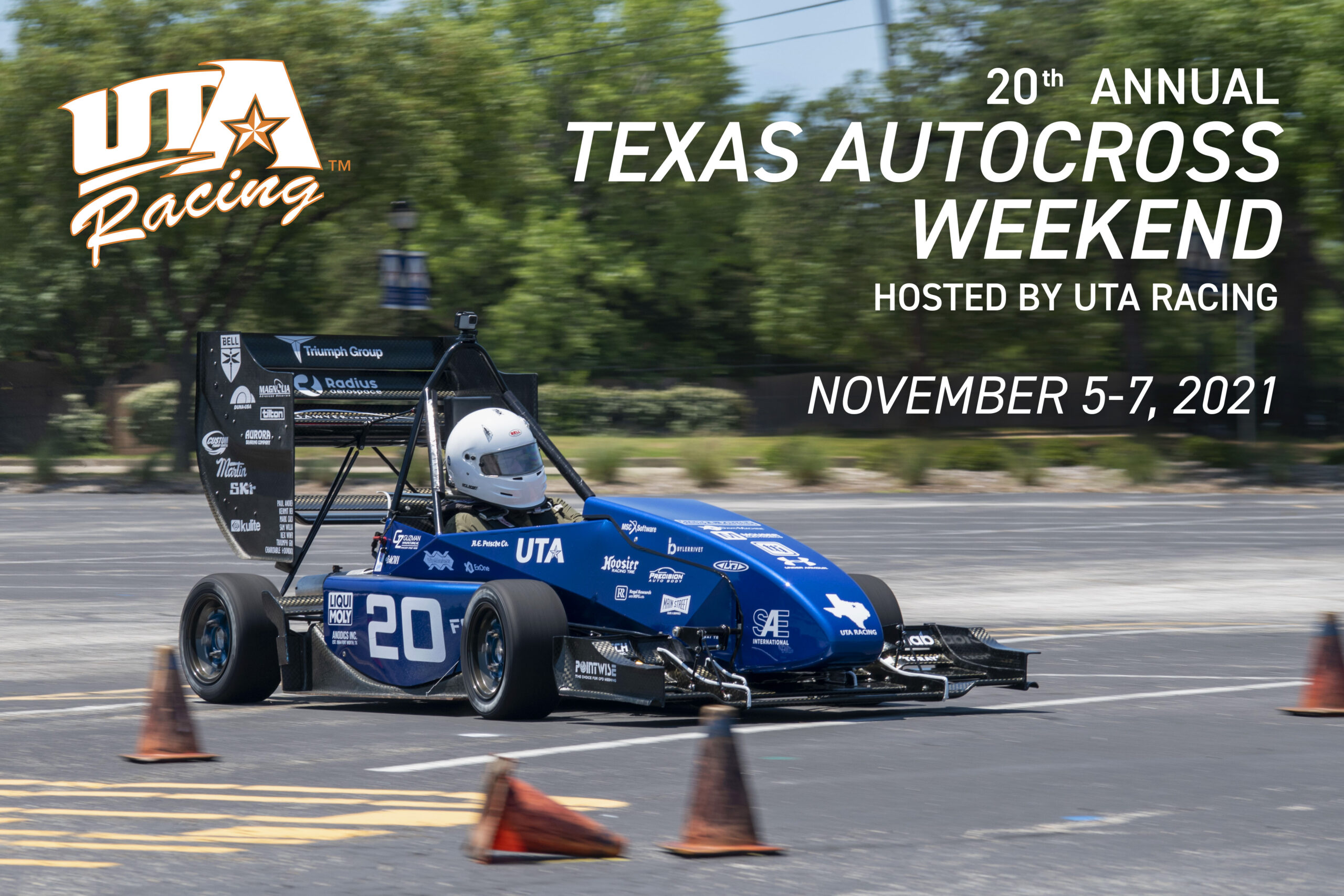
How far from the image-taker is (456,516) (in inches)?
462

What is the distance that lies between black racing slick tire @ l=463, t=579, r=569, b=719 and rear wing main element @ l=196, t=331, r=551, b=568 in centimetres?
209

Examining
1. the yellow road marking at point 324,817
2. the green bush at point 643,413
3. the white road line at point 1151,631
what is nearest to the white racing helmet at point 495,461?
the yellow road marking at point 324,817

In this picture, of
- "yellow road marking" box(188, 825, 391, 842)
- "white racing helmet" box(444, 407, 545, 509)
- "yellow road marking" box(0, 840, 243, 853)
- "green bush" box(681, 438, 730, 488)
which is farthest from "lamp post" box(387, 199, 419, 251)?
"yellow road marking" box(0, 840, 243, 853)

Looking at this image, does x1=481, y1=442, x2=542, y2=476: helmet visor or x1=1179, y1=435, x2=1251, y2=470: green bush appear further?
x1=1179, y1=435, x2=1251, y2=470: green bush

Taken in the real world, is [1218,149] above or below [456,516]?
above

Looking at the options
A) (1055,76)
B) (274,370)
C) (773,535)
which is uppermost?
(1055,76)

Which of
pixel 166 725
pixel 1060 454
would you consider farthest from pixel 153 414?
pixel 166 725

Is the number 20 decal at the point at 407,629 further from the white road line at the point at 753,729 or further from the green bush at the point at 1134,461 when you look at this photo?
the green bush at the point at 1134,461

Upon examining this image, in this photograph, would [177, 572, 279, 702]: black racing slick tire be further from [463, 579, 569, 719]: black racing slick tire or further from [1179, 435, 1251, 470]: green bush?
[1179, 435, 1251, 470]: green bush

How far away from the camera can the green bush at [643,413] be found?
58.8 meters

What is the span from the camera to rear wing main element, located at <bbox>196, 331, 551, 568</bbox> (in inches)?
500

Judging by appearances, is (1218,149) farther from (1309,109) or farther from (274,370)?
(274,370)

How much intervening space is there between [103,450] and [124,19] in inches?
685

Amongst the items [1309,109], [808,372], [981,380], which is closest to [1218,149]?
[1309,109]
